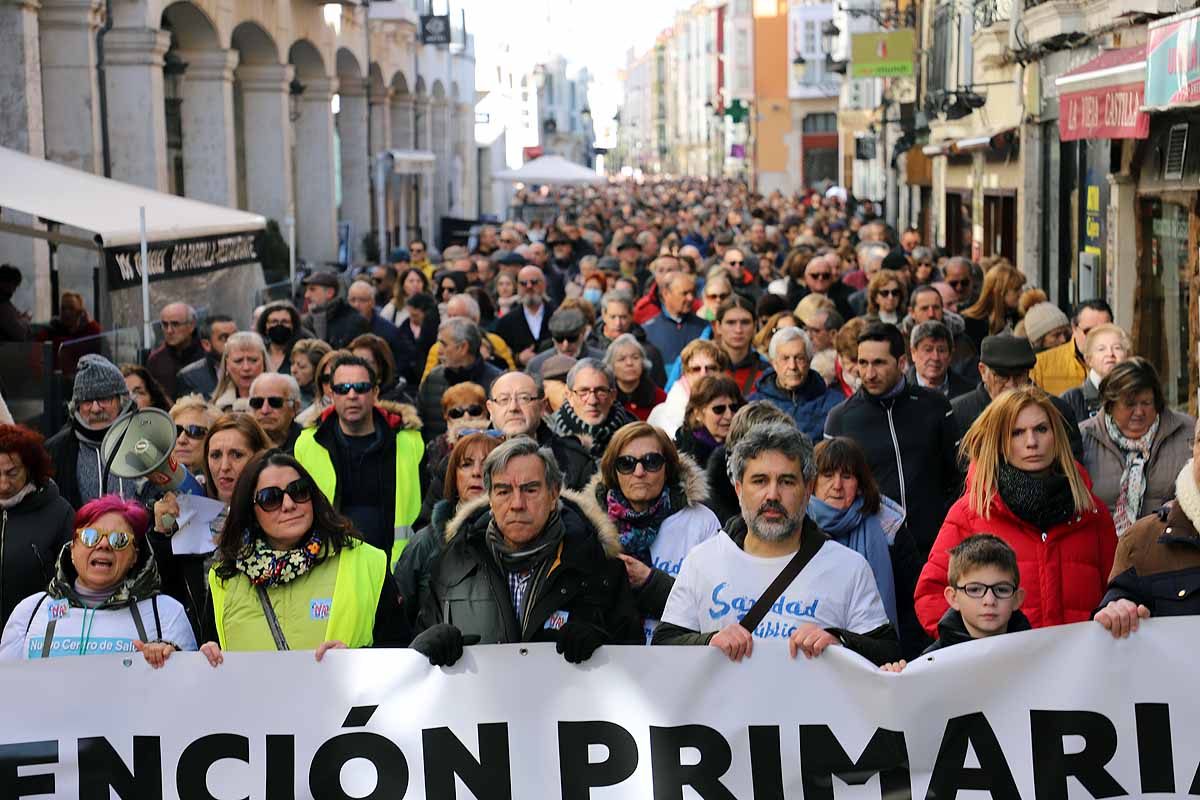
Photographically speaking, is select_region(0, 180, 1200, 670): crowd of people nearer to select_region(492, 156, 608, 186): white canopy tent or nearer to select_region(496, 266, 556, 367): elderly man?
select_region(496, 266, 556, 367): elderly man

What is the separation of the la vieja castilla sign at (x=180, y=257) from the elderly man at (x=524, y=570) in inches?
323

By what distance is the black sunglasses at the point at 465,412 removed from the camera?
8602mm

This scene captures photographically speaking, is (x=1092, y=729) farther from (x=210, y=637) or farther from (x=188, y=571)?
(x=188, y=571)

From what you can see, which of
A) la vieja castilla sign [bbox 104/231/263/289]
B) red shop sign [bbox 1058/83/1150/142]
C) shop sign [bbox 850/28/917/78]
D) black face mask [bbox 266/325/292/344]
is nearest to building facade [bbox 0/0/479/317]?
la vieja castilla sign [bbox 104/231/263/289]

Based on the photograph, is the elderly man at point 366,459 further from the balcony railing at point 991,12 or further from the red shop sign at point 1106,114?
the balcony railing at point 991,12

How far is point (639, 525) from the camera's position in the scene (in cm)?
666

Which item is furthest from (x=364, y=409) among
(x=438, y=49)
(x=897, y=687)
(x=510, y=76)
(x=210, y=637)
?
(x=510, y=76)

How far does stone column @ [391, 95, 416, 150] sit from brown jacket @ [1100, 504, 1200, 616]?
128ft

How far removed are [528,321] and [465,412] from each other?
6058 millimetres

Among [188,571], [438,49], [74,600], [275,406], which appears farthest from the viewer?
[438,49]

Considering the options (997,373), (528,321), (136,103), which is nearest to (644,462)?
(997,373)

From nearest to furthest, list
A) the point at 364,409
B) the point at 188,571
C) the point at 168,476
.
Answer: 1. the point at 188,571
2. the point at 168,476
3. the point at 364,409

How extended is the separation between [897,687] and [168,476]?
3.47 meters

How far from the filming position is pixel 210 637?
589 centimetres
